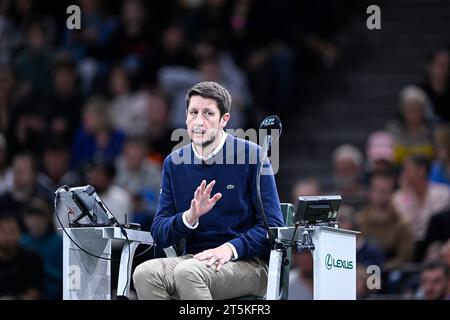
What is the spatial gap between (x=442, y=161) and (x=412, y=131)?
0.56 metres

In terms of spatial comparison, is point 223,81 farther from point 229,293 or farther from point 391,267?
point 229,293

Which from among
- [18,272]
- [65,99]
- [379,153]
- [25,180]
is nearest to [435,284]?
[379,153]

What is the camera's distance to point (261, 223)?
7.09m

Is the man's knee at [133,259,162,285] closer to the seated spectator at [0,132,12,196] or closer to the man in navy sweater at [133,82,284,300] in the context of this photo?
the man in navy sweater at [133,82,284,300]

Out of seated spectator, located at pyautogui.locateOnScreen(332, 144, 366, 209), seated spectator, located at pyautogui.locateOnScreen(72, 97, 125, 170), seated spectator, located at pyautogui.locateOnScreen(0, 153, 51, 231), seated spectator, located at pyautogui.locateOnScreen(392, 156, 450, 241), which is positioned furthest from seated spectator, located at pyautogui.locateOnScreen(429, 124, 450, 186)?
seated spectator, located at pyautogui.locateOnScreen(0, 153, 51, 231)

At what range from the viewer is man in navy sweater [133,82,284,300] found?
6.88m

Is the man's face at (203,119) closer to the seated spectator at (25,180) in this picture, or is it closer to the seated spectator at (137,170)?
the seated spectator at (137,170)

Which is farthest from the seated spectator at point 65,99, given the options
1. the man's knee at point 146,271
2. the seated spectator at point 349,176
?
the man's knee at point 146,271

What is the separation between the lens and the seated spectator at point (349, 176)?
36.5 ft

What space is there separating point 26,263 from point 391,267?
2.94m

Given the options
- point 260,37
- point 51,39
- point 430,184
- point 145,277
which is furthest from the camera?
point 51,39

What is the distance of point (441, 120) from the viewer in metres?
12.0

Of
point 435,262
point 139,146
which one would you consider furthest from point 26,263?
point 435,262

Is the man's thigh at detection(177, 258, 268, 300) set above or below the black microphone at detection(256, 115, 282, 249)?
below
